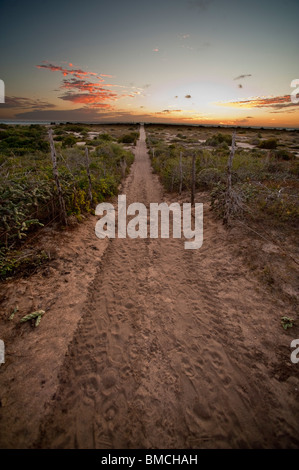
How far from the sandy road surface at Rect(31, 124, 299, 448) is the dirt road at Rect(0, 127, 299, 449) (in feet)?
0.04

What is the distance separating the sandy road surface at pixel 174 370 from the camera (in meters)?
2.41

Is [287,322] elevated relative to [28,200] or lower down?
lower down

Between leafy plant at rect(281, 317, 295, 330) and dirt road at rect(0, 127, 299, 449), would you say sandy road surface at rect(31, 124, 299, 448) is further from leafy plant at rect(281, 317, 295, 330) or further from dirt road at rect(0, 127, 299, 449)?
leafy plant at rect(281, 317, 295, 330)

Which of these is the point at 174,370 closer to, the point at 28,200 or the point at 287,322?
the point at 287,322

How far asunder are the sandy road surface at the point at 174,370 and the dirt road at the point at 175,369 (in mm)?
13

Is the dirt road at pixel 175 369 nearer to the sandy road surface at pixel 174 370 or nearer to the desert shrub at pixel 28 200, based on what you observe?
the sandy road surface at pixel 174 370

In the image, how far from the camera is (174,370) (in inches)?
120

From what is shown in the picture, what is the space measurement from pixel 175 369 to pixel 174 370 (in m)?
0.02

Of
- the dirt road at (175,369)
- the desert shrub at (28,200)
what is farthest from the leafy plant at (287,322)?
the desert shrub at (28,200)

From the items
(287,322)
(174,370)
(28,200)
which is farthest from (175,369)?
(28,200)

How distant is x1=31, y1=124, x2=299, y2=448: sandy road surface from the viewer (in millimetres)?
2408

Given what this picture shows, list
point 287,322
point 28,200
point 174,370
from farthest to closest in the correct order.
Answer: point 28,200 → point 287,322 → point 174,370

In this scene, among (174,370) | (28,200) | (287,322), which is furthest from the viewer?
(28,200)

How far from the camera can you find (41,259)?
5.00 meters
